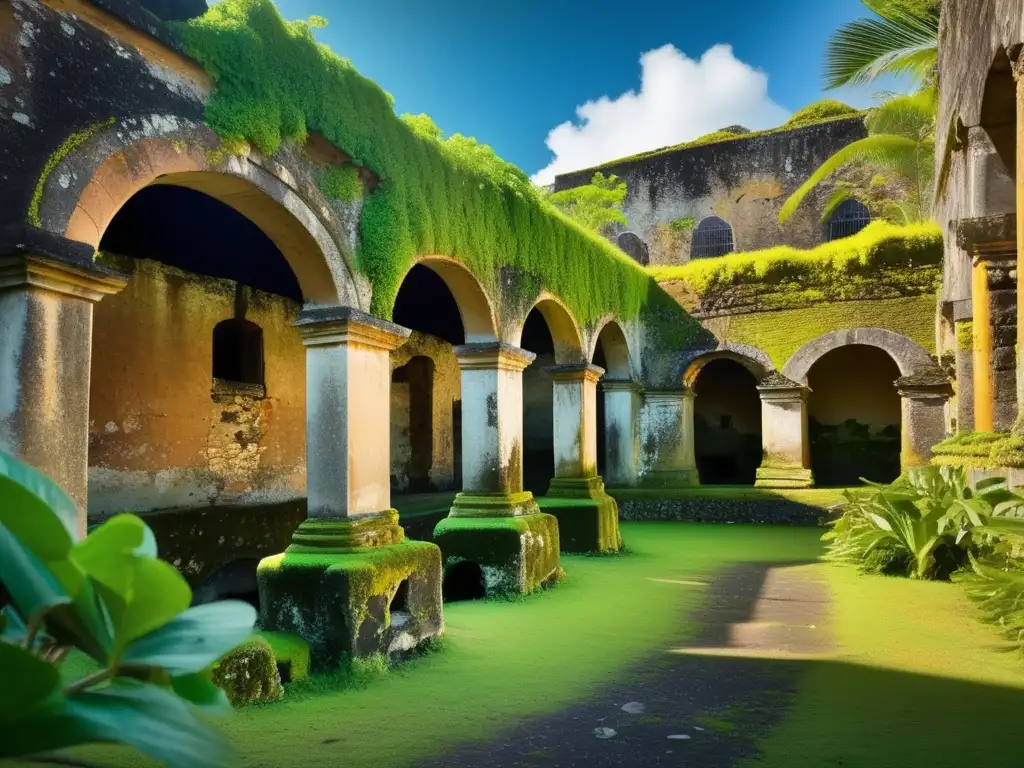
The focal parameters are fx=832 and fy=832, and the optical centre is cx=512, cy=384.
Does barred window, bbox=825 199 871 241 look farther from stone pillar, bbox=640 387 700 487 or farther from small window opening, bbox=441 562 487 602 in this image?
small window opening, bbox=441 562 487 602

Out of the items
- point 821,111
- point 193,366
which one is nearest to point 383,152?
point 193,366

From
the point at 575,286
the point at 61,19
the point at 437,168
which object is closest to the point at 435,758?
the point at 61,19

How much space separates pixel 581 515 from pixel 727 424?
9822 mm

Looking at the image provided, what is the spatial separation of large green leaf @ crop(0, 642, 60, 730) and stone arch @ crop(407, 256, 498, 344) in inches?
290

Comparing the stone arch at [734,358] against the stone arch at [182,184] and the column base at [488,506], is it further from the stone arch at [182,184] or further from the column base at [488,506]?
A: the stone arch at [182,184]

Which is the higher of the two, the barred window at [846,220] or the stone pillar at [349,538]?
the barred window at [846,220]

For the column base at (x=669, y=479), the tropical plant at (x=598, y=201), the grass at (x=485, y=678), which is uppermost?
the tropical plant at (x=598, y=201)

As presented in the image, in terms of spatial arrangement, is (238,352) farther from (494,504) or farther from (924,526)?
(924,526)

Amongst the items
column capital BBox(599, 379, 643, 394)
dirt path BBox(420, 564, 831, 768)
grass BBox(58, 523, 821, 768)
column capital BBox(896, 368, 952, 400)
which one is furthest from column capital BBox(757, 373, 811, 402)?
dirt path BBox(420, 564, 831, 768)

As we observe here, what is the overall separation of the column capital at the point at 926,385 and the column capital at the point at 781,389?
1.62 metres

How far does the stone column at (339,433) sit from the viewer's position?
6070mm

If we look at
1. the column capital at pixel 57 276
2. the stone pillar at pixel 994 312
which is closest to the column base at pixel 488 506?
the stone pillar at pixel 994 312

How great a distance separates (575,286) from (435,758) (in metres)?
7.80

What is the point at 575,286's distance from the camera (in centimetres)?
1111
